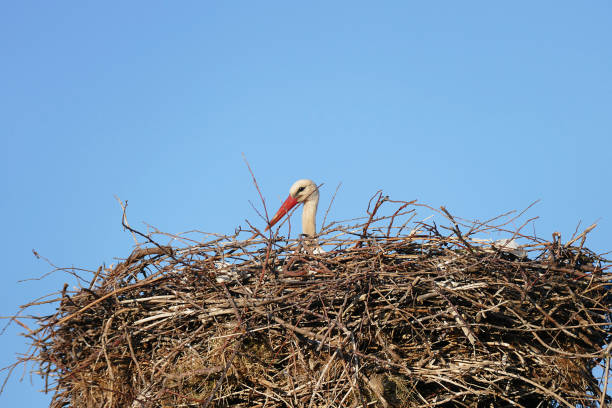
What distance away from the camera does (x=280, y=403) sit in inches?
137

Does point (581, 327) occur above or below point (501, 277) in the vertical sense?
below

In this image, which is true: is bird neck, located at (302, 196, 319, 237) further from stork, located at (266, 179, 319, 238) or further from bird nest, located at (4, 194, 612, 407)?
bird nest, located at (4, 194, 612, 407)

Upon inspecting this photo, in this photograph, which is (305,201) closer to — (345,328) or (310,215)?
(310,215)

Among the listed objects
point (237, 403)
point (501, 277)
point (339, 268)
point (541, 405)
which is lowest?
point (541, 405)

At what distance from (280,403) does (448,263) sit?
1.20 meters

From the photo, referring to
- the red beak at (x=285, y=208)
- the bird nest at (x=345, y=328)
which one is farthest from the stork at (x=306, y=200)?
the bird nest at (x=345, y=328)

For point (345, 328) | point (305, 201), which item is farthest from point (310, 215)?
point (345, 328)

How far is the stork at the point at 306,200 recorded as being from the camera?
217 inches

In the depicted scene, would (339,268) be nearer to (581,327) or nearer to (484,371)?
(484,371)

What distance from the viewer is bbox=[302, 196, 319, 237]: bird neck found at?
5527mm

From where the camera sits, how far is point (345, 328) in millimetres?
3303

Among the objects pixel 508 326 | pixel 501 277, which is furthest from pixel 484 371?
pixel 501 277

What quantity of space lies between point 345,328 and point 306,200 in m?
2.38

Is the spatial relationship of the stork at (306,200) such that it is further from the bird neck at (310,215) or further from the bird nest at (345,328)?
the bird nest at (345,328)
